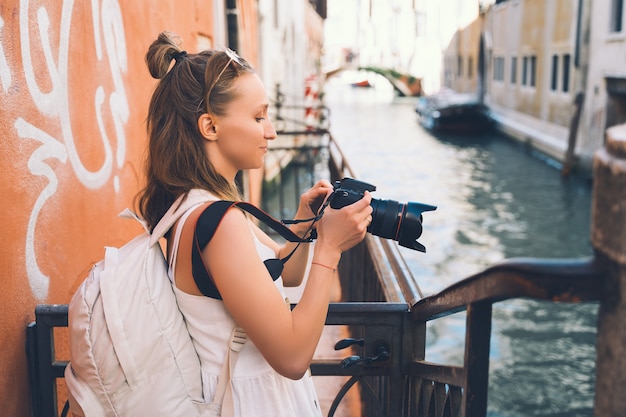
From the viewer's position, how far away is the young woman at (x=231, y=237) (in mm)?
1279

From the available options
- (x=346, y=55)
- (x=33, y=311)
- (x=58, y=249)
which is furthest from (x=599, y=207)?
(x=346, y=55)

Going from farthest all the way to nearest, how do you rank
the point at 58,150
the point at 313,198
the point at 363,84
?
the point at 363,84 → the point at 58,150 → the point at 313,198

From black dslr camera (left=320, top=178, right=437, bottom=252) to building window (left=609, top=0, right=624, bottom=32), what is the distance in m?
14.5

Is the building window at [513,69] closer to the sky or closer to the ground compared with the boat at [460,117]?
closer to the sky

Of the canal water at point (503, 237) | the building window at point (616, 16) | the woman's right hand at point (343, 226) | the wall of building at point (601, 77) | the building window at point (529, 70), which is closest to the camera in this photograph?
the woman's right hand at point (343, 226)

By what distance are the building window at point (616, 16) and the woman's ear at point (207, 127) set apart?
1465 cm

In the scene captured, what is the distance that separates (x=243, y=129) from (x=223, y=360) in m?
0.49

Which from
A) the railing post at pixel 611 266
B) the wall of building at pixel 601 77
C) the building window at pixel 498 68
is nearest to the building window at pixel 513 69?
the building window at pixel 498 68

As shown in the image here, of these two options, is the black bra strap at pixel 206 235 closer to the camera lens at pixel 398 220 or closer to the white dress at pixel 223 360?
the white dress at pixel 223 360

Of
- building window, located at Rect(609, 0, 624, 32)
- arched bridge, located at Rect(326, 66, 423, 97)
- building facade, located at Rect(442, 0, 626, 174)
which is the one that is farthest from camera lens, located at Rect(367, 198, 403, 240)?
arched bridge, located at Rect(326, 66, 423, 97)

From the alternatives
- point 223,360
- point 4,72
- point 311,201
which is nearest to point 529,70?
point 311,201

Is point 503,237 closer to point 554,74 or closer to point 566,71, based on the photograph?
point 566,71

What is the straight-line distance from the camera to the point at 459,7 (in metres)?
38.5

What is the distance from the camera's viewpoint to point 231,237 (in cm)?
128
